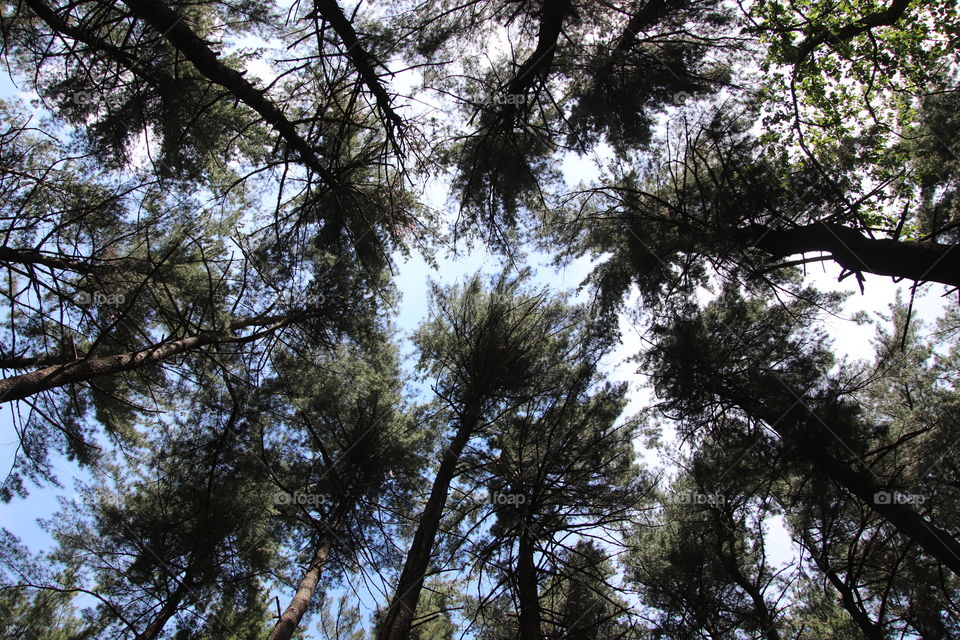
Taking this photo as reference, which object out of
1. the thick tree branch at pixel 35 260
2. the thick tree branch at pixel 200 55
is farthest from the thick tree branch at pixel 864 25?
the thick tree branch at pixel 35 260

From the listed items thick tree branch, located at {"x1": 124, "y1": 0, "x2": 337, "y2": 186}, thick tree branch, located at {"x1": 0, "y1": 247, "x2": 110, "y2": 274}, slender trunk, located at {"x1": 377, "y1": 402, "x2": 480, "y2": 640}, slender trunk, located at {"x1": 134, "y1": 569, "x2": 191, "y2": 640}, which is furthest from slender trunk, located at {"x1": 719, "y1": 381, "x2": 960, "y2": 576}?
slender trunk, located at {"x1": 134, "y1": 569, "x2": 191, "y2": 640}

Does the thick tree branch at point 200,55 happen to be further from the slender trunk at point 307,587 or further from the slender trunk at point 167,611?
the slender trunk at point 167,611

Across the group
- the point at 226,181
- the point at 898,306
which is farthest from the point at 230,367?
the point at 898,306

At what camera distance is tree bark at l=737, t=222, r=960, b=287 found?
3.60 meters

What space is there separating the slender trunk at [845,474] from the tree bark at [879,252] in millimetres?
1972

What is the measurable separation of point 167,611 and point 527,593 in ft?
17.2

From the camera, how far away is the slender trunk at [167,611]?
6.07 m

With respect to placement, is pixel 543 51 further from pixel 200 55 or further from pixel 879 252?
pixel 879 252

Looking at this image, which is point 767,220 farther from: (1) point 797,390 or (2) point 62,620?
(2) point 62,620

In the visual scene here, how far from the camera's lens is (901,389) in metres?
8.77

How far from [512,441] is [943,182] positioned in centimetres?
898

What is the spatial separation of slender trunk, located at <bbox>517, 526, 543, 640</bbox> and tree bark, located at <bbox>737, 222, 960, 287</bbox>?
3639 mm

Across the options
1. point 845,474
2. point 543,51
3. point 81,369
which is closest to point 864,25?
point 543,51

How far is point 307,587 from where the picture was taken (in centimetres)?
554
